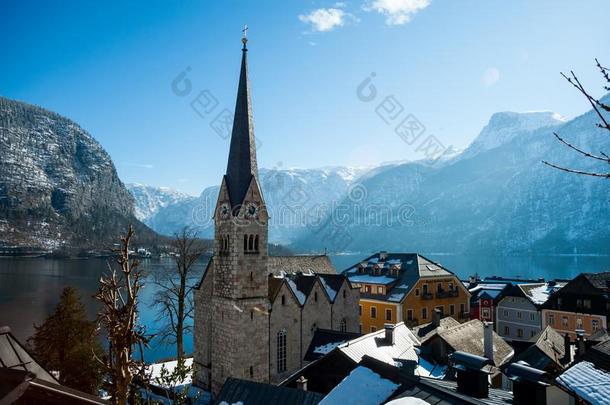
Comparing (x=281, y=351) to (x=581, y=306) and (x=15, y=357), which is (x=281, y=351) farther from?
(x=581, y=306)

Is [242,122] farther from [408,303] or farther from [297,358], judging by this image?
[408,303]

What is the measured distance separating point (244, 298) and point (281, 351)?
5909 mm

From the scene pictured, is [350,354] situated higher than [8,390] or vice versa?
[8,390]

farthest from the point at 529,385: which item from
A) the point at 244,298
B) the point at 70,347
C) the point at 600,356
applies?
the point at 70,347

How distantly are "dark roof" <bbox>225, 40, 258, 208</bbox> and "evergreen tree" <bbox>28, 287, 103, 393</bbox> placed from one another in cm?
1362

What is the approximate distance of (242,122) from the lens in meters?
33.2

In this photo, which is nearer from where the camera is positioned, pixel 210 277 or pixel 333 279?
pixel 210 277

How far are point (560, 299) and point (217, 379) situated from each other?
37.8 metres

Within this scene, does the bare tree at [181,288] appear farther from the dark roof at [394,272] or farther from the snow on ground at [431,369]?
the dark roof at [394,272]

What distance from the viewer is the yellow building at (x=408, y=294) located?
49969 mm

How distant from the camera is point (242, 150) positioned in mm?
32875

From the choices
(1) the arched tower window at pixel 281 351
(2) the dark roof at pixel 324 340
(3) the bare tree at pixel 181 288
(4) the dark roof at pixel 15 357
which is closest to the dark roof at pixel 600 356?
(4) the dark roof at pixel 15 357

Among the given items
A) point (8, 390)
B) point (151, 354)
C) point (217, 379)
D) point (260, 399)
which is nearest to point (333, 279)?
point (217, 379)

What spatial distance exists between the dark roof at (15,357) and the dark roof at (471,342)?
2245 centimetres
